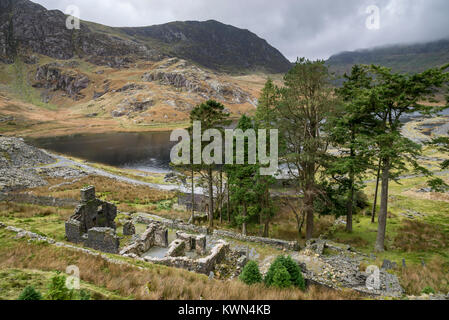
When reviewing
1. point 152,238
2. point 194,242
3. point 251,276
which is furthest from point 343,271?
point 152,238

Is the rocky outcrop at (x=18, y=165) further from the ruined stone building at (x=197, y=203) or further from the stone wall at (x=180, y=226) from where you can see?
the ruined stone building at (x=197, y=203)

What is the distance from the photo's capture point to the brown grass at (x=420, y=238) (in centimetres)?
1764

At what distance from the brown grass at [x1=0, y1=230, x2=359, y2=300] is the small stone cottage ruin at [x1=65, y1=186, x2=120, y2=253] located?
160 inches

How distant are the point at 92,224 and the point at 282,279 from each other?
16375mm

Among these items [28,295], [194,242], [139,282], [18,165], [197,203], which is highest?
[28,295]

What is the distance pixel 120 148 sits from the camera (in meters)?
94.8

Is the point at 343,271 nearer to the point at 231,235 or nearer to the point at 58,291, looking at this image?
the point at 231,235

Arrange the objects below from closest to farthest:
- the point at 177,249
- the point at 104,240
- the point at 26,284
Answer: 1. the point at 26,284
2. the point at 104,240
3. the point at 177,249

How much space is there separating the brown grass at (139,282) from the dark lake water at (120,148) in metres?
56.1

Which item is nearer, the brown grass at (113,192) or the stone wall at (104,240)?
the stone wall at (104,240)

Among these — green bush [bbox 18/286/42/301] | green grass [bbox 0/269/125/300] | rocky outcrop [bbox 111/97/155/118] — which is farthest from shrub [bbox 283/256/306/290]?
rocky outcrop [bbox 111/97/155/118]

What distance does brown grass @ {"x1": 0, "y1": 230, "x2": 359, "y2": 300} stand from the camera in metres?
8.21

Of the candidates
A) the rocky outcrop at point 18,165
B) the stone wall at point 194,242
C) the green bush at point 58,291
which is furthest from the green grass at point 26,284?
the rocky outcrop at point 18,165
